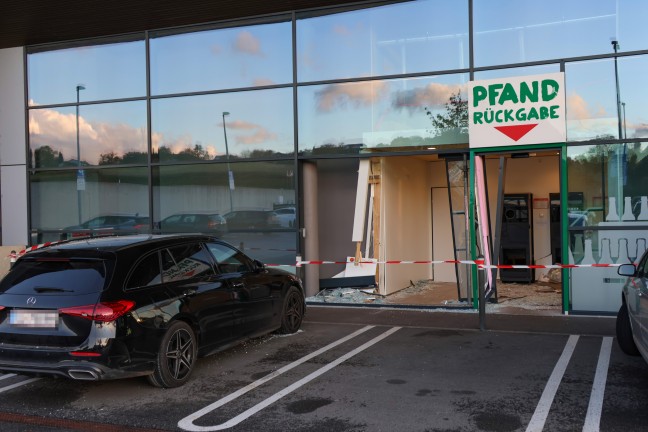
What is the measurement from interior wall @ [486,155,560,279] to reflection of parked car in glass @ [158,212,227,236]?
19.6 feet

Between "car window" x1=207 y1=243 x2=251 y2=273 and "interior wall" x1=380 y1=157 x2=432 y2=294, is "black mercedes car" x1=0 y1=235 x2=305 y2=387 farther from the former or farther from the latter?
"interior wall" x1=380 y1=157 x2=432 y2=294

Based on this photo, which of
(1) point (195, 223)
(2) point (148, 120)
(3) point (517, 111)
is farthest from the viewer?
(2) point (148, 120)

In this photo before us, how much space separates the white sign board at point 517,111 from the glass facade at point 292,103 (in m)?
0.30

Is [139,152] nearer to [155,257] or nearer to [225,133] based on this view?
[225,133]

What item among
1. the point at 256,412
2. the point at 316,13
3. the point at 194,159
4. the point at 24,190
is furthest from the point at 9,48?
the point at 256,412

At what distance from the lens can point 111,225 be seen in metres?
13.5

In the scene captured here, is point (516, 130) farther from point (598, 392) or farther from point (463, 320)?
point (598, 392)

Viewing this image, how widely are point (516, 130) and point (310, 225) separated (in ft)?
14.1

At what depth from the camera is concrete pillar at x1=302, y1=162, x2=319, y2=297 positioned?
39.7 ft

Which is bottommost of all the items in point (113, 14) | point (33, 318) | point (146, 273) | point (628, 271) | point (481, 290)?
point (481, 290)

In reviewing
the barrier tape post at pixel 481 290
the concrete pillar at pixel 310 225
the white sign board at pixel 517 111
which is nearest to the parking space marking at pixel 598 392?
the barrier tape post at pixel 481 290

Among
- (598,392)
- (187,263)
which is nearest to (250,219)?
(187,263)

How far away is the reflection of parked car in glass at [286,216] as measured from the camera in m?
11.9

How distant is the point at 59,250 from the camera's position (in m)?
6.16
